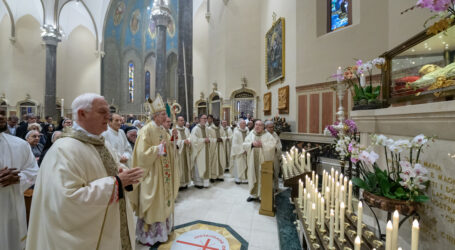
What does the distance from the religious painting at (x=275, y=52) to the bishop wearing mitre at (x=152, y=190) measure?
22.8 ft

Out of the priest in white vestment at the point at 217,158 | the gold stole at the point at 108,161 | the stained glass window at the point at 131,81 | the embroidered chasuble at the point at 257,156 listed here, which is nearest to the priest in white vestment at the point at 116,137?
the gold stole at the point at 108,161

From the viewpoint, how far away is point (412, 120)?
2.06m

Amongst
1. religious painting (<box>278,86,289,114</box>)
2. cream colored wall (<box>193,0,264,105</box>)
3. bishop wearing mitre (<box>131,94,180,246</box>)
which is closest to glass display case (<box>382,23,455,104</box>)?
bishop wearing mitre (<box>131,94,180,246</box>)

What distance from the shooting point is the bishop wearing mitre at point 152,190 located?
3016 millimetres

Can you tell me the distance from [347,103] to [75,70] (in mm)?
22335

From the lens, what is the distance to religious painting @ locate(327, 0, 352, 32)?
6863mm

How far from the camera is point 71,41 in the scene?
18.8m

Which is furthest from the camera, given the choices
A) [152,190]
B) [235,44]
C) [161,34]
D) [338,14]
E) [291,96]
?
[161,34]

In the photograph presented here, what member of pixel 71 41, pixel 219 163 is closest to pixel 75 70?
pixel 71 41

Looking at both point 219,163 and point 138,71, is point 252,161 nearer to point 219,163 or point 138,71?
point 219,163

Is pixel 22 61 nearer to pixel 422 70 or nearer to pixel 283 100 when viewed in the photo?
pixel 283 100

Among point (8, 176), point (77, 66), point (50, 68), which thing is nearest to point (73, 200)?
point (8, 176)

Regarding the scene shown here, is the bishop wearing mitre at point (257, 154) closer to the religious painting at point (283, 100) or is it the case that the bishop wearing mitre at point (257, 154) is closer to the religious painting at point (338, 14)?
the religious painting at point (283, 100)

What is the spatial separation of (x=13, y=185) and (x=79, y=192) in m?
1.68
